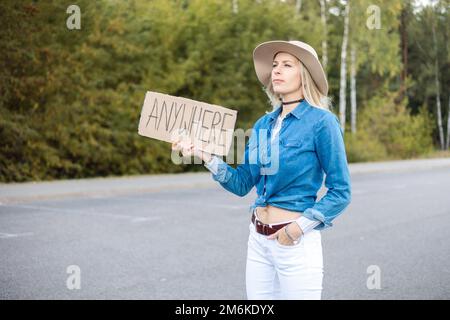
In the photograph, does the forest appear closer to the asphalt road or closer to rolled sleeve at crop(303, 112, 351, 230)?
the asphalt road

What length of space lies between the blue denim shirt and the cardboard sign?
7.2 inches

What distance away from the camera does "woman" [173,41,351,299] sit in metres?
3.01

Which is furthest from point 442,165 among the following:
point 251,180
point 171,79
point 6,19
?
point 251,180

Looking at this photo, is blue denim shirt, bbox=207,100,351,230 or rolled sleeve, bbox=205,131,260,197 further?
rolled sleeve, bbox=205,131,260,197

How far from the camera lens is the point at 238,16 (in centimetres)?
2278

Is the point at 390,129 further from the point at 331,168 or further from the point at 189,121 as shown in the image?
the point at 189,121

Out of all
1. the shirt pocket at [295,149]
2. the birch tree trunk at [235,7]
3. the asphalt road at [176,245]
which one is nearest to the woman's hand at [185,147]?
the shirt pocket at [295,149]

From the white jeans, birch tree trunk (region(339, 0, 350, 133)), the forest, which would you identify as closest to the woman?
the white jeans

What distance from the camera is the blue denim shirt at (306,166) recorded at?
3002 mm

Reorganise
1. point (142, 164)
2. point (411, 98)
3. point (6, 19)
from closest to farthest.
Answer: point (6, 19) → point (142, 164) → point (411, 98)

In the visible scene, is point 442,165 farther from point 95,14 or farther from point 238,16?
point 95,14

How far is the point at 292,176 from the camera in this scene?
9.98 feet

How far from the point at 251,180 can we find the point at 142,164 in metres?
16.6

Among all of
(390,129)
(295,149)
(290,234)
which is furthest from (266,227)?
(390,129)
